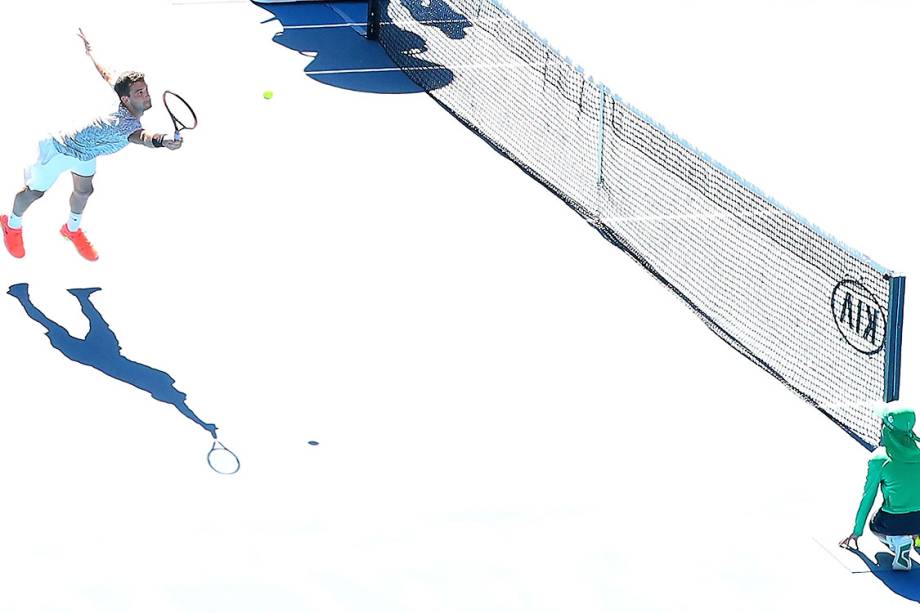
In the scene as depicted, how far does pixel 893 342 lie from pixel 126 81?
5575 millimetres

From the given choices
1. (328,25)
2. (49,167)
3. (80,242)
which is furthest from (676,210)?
(328,25)

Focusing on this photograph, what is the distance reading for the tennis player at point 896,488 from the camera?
9.38 m

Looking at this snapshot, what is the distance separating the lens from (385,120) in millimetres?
16594

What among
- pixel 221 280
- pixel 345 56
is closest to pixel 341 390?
pixel 221 280

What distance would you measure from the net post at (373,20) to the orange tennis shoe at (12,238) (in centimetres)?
742

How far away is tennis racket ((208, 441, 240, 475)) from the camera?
409 inches

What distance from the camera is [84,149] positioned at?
39.5 ft

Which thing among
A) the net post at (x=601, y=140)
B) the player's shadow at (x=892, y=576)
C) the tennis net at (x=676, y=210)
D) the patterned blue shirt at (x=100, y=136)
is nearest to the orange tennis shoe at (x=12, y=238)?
the patterned blue shirt at (x=100, y=136)

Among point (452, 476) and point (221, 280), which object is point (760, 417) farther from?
point (221, 280)

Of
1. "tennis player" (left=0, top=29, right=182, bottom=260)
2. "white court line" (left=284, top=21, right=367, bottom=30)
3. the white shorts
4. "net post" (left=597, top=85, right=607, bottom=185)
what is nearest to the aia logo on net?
"net post" (left=597, top=85, right=607, bottom=185)

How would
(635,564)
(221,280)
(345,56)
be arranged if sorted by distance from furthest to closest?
(345,56), (221,280), (635,564)

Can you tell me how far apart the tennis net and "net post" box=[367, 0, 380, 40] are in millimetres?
26

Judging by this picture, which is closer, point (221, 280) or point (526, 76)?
point (221, 280)

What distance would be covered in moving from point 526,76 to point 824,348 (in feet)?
19.9
